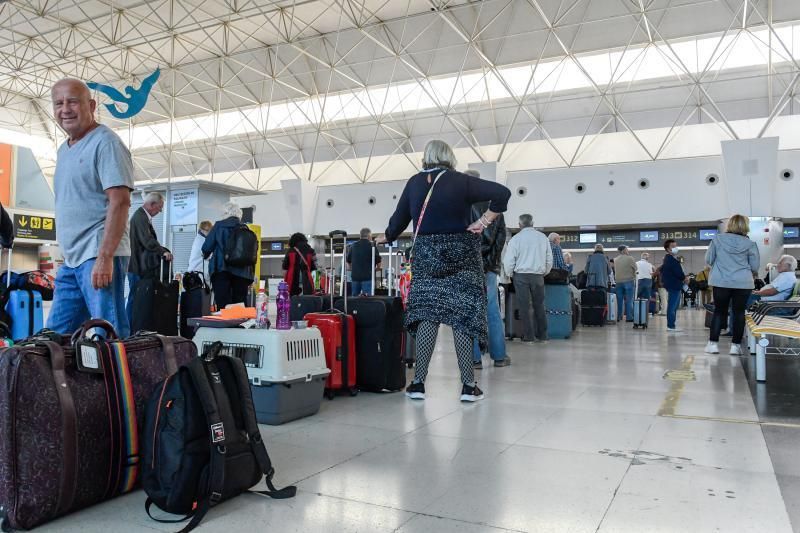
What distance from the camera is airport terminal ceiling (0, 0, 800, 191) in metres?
18.2

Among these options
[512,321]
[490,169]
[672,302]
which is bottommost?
[512,321]

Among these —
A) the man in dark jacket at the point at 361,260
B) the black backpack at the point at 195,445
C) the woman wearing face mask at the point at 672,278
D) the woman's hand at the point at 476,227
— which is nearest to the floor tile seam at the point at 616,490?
the black backpack at the point at 195,445

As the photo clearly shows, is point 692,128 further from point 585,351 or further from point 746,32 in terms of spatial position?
point 585,351

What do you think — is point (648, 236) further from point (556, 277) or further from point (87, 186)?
point (87, 186)

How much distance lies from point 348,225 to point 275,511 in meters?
22.6

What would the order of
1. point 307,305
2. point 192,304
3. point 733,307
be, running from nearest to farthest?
point 307,305
point 192,304
point 733,307

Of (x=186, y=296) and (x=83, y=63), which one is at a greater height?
(x=83, y=63)

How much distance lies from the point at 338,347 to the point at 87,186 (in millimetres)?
1834

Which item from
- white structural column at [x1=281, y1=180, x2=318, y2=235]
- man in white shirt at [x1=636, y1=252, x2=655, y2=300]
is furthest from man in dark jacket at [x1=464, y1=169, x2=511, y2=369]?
white structural column at [x1=281, y1=180, x2=318, y2=235]

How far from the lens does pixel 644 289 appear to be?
1207 centimetres

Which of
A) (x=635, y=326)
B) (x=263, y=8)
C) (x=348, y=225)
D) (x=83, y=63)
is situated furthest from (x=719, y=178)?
(x=83, y=63)

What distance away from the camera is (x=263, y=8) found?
19578 millimetres

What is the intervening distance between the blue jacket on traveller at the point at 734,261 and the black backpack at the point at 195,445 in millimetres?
5973

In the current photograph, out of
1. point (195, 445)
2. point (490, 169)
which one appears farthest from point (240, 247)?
point (490, 169)
